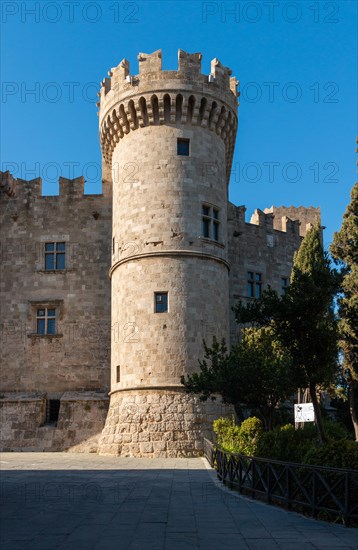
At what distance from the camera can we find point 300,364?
15.7m

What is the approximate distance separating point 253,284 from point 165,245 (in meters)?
8.97

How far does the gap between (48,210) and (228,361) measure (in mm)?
Result: 16645

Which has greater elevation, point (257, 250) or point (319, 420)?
point (257, 250)

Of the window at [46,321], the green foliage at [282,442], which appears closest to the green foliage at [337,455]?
the green foliage at [282,442]

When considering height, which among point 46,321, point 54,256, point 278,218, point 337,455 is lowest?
point 337,455

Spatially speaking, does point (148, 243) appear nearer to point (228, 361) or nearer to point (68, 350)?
point (68, 350)

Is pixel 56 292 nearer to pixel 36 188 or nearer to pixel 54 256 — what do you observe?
pixel 54 256

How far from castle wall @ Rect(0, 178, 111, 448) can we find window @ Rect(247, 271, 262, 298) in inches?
299

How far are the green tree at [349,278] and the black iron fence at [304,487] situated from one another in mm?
6410

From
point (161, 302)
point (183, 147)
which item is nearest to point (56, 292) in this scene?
point (161, 302)

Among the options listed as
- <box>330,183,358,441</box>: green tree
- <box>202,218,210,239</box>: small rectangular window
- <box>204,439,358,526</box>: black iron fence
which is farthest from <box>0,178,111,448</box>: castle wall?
<box>204,439,358,526</box>: black iron fence

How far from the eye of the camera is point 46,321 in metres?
30.3

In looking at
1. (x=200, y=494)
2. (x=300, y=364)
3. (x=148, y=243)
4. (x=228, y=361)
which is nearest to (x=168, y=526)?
(x=200, y=494)

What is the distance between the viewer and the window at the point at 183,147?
1067 inches
